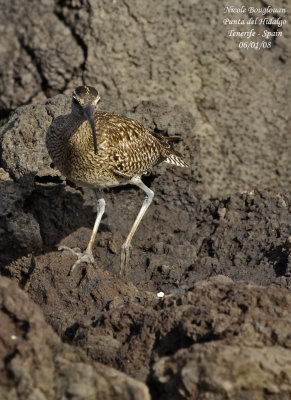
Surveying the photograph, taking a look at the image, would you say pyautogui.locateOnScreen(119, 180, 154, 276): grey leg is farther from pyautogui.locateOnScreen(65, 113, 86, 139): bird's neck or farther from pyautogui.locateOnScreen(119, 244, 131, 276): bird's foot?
pyautogui.locateOnScreen(65, 113, 86, 139): bird's neck

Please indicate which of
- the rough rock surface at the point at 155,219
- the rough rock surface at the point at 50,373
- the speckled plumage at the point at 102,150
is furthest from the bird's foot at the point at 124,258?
the rough rock surface at the point at 50,373

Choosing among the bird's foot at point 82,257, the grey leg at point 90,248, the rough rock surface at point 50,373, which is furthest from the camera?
the grey leg at point 90,248

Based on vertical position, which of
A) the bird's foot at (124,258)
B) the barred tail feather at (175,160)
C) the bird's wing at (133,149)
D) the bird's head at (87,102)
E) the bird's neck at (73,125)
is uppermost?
the bird's head at (87,102)

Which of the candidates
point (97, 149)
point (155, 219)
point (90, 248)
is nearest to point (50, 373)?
point (90, 248)

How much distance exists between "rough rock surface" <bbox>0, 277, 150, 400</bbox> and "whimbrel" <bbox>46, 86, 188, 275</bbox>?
8.21ft

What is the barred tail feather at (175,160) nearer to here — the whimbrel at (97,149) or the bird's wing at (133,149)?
the bird's wing at (133,149)

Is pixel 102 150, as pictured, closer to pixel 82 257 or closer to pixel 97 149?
pixel 97 149

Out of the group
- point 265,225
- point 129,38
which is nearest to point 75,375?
point 265,225

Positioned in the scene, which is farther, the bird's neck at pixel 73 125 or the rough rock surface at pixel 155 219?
the bird's neck at pixel 73 125

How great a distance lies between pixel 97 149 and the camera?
6.95m

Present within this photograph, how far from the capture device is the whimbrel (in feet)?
22.3

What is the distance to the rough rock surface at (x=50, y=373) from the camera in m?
3.83

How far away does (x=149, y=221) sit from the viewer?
27.3ft

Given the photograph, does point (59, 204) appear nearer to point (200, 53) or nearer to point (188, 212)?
point (188, 212)
